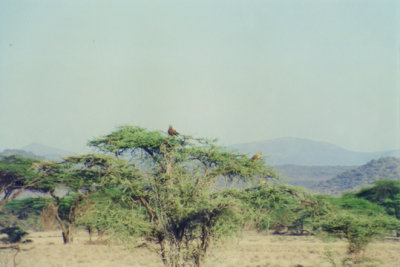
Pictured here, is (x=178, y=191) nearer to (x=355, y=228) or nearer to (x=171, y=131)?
(x=171, y=131)

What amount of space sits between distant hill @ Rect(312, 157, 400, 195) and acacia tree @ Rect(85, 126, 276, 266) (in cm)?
9620

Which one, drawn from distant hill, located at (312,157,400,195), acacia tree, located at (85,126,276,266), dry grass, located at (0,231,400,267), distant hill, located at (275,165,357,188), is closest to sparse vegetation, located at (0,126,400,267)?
acacia tree, located at (85,126,276,266)

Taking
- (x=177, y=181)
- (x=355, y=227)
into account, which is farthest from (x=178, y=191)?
(x=355, y=227)

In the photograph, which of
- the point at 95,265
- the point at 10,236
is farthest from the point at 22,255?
the point at 10,236

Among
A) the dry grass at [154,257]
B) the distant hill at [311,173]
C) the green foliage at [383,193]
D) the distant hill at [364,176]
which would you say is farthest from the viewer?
the distant hill at [311,173]

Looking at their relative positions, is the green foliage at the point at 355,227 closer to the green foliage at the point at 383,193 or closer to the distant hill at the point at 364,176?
the green foliage at the point at 383,193

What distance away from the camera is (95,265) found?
61.4ft

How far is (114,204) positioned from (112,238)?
134 cm

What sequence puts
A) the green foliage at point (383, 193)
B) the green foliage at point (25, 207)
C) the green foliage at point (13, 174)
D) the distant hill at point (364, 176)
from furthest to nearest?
the distant hill at point (364, 176), the green foliage at point (25, 207), the green foliage at point (383, 193), the green foliage at point (13, 174)

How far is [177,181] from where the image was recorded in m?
11.4

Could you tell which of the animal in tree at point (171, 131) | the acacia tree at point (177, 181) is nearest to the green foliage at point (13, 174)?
the acacia tree at point (177, 181)

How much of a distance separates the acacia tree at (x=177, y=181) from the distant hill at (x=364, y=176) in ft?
316

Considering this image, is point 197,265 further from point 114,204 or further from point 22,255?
point 22,255

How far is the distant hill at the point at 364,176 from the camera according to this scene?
348 feet
